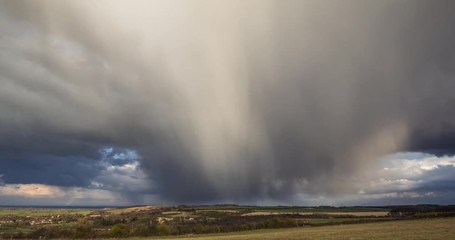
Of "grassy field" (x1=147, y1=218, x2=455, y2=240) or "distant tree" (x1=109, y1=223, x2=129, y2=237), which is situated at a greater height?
"distant tree" (x1=109, y1=223, x2=129, y2=237)

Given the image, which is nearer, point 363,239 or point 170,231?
point 363,239

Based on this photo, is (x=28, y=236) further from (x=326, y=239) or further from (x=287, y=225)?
(x=326, y=239)

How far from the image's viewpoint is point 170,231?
158 meters

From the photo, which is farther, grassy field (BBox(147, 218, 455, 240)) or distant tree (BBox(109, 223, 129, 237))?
distant tree (BBox(109, 223, 129, 237))

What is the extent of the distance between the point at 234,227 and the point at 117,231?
48.2m

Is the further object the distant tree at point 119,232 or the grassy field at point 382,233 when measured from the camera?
the distant tree at point 119,232

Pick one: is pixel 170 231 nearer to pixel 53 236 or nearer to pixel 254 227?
pixel 254 227

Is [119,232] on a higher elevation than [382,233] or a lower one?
higher

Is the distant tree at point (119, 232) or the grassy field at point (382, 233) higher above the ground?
the distant tree at point (119, 232)

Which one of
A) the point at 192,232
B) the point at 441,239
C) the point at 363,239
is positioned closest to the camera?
the point at 441,239

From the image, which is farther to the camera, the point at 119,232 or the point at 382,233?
the point at 119,232

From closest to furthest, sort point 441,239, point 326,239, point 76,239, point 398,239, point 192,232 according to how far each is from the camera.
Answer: point 441,239 < point 398,239 < point 326,239 < point 76,239 < point 192,232

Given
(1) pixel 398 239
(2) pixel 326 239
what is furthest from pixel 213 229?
(1) pixel 398 239

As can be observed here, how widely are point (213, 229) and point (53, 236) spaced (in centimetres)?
6584
